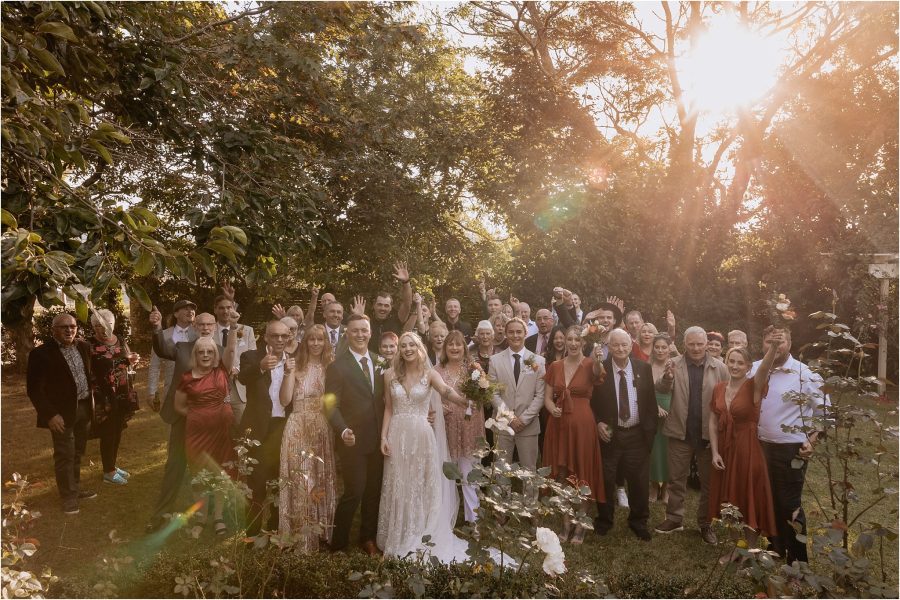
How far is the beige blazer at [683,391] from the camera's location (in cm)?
573

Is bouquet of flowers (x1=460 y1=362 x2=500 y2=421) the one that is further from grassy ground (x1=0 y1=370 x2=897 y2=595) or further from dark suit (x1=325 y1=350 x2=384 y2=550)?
grassy ground (x1=0 y1=370 x2=897 y2=595)

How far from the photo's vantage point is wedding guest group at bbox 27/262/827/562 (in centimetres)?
494

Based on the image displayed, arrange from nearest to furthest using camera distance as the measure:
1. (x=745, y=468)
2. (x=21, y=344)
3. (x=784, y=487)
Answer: (x=784, y=487) → (x=745, y=468) → (x=21, y=344)

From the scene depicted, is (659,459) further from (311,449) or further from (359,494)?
(311,449)

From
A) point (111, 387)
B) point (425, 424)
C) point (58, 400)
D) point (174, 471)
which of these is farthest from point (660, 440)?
point (58, 400)

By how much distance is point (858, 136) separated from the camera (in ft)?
50.4

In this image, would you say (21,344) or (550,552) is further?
(21,344)

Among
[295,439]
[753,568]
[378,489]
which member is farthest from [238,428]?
[753,568]

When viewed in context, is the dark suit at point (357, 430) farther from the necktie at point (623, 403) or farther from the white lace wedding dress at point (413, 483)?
the necktie at point (623, 403)

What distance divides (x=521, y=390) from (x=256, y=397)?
2518mm

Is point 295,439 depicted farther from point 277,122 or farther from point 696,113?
point 696,113

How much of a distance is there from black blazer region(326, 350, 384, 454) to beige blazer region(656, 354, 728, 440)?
2.86m

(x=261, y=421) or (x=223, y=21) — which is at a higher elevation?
(x=223, y=21)

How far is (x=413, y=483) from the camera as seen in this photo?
5141 mm
